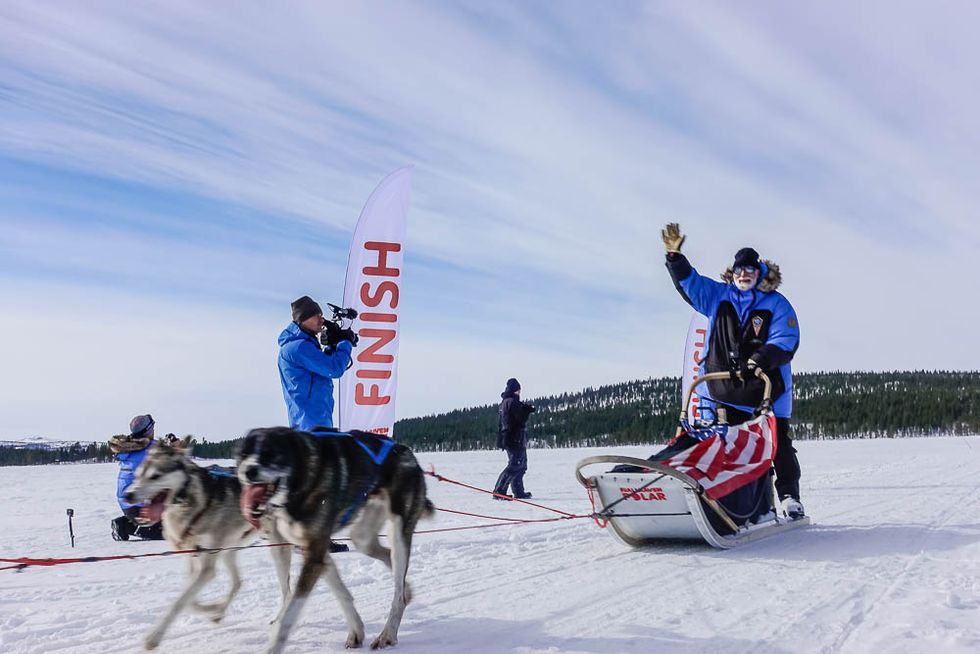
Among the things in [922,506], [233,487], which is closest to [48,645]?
[233,487]

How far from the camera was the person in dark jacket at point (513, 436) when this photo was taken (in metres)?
10.7

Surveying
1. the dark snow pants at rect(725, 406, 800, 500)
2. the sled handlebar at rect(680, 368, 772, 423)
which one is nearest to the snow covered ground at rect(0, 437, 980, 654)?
the dark snow pants at rect(725, 406, 800, 500)

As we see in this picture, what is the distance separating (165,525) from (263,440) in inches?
41.8

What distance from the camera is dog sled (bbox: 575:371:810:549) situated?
502 centimetres

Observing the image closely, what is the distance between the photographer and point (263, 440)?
9.86ft

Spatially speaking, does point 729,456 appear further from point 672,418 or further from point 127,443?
point 672,418

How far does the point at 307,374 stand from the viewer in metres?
5.14

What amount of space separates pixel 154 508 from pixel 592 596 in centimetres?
227

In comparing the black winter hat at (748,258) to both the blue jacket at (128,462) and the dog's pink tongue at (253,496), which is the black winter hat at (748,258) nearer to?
the dog's pink tongue at (253,496)

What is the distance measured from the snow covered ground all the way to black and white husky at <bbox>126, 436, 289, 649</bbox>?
0.24m

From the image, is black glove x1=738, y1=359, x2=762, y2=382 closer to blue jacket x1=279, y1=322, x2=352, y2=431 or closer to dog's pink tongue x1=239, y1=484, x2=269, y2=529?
blue jacket x1=279, y1=322, x2=352, y2=431

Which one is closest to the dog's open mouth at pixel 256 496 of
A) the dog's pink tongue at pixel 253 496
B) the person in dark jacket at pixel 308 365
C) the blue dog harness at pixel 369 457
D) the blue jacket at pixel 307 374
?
the dog's pink tongue at pixel 253 496

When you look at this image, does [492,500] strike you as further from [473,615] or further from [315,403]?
[473,615]

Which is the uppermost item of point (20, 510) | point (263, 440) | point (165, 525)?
point (263, 440)
